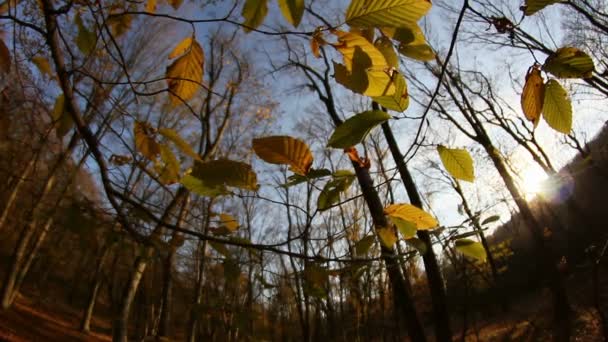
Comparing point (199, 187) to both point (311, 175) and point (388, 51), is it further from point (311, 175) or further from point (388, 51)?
point (388, 51)

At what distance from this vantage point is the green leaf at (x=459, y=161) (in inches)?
20.3

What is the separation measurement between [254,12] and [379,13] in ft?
0.55

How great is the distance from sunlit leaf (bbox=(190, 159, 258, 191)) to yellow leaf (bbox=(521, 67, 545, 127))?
1.44ft

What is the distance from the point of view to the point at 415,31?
50 cm

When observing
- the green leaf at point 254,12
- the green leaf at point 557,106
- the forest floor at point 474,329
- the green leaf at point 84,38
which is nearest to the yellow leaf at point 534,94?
the green leaf at point 557,106

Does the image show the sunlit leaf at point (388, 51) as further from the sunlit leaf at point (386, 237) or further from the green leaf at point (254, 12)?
the sunlit leaf at point (386, 237)

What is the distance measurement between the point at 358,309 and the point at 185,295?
659 centimetres

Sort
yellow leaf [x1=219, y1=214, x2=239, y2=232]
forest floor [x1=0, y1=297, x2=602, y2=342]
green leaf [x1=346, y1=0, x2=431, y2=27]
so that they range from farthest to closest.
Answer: forest floor [x1=0, y1=297, x2=602, y2=342] → yellow leaf [x1=219, y1=214, x2=239, y2=232] → green leaf [x1=346, y1=0, x2=431, y2=27]

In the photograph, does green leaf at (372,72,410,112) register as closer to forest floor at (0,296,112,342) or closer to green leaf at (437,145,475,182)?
green leaf at (437,145,475,182)

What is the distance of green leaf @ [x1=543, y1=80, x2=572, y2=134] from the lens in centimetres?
47

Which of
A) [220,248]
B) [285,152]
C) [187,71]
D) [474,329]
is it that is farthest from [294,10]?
[474,329]

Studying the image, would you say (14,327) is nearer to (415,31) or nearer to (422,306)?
(415,31)

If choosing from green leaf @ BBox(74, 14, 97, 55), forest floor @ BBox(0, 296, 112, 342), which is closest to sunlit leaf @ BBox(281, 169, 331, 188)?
green leaf @ BBox(74, 14, 97, 55)

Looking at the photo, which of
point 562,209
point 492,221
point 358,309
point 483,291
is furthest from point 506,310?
point 492,221
